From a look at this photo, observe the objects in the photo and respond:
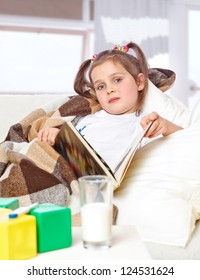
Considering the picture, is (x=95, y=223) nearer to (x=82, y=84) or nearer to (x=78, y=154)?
(x=78, y=154)

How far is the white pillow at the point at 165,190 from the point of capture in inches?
37.4

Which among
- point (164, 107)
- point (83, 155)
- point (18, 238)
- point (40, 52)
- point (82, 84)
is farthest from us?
point (40, 52)

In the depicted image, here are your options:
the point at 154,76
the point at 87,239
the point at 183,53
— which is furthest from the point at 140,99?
the point at 183,53

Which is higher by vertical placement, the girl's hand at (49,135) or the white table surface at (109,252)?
the girl's hand at (49,135)

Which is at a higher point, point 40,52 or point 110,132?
point 40,52

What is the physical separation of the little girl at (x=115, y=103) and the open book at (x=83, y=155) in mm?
97

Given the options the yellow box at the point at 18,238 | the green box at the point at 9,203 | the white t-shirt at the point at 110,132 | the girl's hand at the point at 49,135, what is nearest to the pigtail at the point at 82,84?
the white t-shirt at the point at 110,132

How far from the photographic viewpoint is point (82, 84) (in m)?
1.61

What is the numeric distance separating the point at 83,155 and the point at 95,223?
0.41 meters

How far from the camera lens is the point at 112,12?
3.93 metres

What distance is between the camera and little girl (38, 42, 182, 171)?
125cm

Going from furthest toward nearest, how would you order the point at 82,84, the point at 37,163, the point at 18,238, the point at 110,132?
1. the point at 82,84
2. the point at 110,132
3. the point at 37,163
4. the point at 18,238

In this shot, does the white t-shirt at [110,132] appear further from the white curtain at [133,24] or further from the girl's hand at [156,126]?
the white curtain at [133,24]

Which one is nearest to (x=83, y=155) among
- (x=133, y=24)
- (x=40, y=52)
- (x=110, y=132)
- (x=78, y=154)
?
(x=78, y=154)
